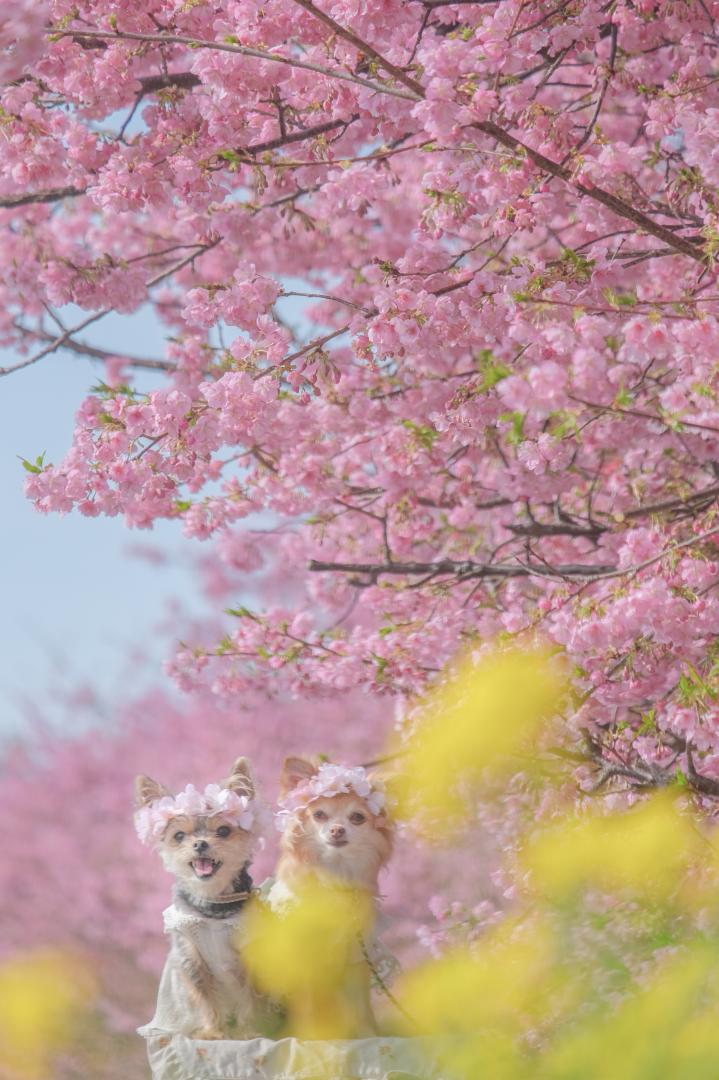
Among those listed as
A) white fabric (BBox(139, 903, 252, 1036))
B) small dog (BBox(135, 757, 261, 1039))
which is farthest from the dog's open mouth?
white fabric (BBox(139, 903, 252, 1036))

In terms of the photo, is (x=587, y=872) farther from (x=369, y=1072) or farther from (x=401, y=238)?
(x=401, y=238)

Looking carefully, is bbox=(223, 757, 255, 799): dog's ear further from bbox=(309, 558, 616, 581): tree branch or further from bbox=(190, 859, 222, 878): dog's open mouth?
bbox=(309, 558, 616, 581): tree branch

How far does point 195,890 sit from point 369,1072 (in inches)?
28.4

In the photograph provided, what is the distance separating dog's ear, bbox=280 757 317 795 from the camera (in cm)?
391

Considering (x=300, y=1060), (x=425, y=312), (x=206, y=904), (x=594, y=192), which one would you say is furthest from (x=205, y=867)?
(x=594, y=192)

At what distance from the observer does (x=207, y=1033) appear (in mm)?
3506

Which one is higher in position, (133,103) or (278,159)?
(133,103)

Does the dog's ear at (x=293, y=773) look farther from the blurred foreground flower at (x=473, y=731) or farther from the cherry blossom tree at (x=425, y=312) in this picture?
the cherry blossom tree at (x=425, y=312)

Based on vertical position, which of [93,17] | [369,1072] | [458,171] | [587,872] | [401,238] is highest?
[401,238]

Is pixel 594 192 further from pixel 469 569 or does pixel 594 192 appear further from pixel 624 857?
pixel 624 857

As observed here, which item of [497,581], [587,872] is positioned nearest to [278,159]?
[497,581]

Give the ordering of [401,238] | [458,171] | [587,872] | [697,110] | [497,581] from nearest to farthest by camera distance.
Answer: [587,872], [458,171], [697,110], [497,581], [401,238]

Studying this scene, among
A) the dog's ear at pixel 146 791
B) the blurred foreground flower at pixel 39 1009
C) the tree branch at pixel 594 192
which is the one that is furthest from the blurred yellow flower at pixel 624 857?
the tree branch at pixel 594 192

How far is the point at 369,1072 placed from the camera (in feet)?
10.9
